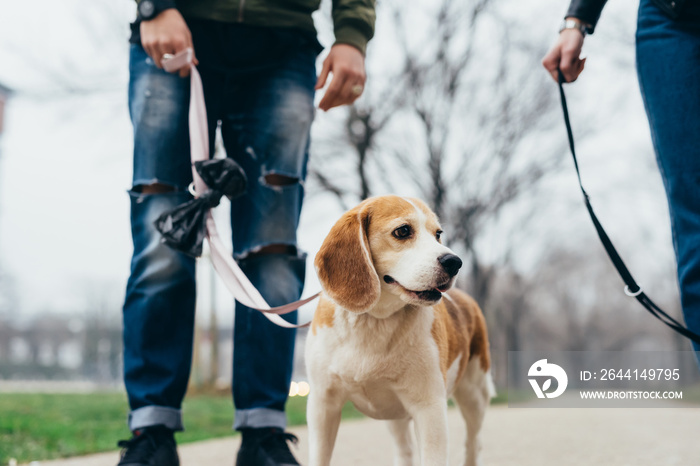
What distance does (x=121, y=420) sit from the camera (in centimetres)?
726

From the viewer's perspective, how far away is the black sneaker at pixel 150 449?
2.29 m

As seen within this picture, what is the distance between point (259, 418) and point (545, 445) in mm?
2729

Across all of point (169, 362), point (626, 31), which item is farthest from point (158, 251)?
point (626, 31)

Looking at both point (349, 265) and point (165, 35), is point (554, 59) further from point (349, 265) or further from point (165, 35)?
point (165, 35)

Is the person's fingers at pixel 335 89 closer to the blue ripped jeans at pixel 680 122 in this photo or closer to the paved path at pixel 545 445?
the blue ripped jeans at pixel 680 122

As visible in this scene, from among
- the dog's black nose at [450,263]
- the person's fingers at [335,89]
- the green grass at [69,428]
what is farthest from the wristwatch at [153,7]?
the green grass at [69,428]

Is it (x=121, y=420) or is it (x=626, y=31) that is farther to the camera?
(x=626, y=31)

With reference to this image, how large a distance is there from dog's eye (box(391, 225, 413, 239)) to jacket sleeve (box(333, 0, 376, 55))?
37.6 inches

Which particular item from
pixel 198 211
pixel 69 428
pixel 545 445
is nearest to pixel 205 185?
pixel 198 211

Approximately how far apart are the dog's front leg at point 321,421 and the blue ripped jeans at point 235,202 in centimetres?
37

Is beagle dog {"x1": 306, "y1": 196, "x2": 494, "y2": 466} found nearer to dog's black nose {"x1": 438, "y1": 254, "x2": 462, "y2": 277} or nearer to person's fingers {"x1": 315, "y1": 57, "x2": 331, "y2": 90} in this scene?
dog's black nose {"x1": 438, "y1": 254, "x2": 462, "y2": 277}

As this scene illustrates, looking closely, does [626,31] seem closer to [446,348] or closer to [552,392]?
[552,392]

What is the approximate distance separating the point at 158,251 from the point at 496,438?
3527 mm

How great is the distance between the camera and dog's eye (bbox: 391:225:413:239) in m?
2.20
